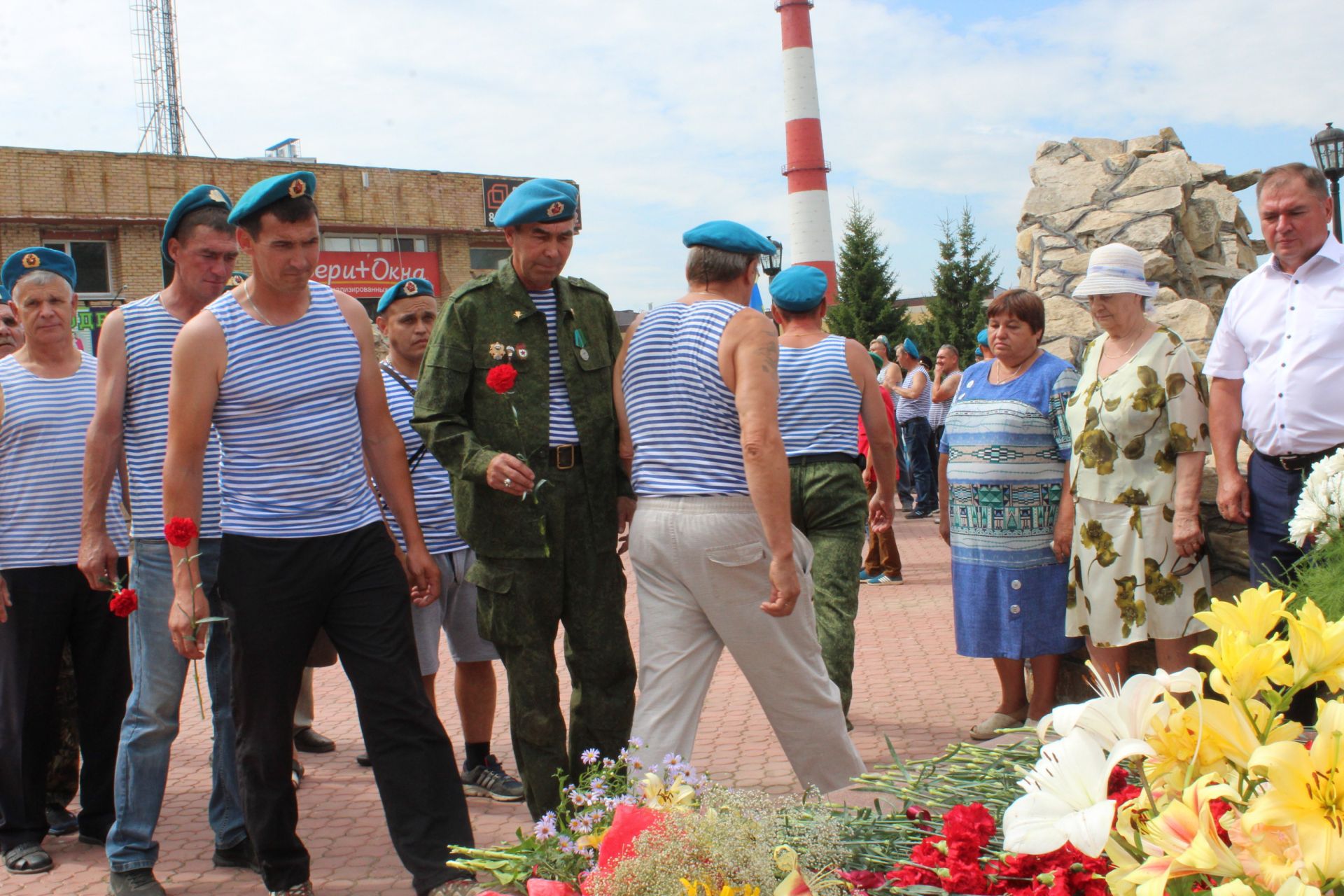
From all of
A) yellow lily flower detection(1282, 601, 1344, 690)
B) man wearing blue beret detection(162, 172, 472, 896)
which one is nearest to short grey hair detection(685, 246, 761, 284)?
man wearing blue beret detection(162, 172, 472, 896)

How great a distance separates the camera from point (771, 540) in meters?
3.46

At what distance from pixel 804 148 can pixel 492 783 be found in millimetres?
27924

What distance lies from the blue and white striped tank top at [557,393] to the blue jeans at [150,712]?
4.26 ft

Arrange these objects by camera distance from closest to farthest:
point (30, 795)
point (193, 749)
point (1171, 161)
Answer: point (30, 795) < point (193, 749) < point (1171, 161)

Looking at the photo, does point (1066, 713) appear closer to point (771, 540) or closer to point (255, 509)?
point (771, 540)

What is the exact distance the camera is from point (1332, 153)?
40.2ft

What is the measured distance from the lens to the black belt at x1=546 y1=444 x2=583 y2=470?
3.89m

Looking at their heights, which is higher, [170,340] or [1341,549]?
[170,340]

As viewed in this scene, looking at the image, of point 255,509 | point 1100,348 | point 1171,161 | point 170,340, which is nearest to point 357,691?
point 255,509

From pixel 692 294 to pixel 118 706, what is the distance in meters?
2.82

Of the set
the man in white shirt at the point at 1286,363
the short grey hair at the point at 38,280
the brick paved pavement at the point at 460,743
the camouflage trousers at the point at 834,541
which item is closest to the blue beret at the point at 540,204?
the camouflage trousers at the point at 834,541

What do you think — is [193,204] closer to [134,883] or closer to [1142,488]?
[134,883]

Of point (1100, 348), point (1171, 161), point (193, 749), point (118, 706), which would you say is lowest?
point (193, 749)

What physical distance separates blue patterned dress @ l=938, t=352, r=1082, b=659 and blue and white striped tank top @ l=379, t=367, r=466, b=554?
2.23 meters
